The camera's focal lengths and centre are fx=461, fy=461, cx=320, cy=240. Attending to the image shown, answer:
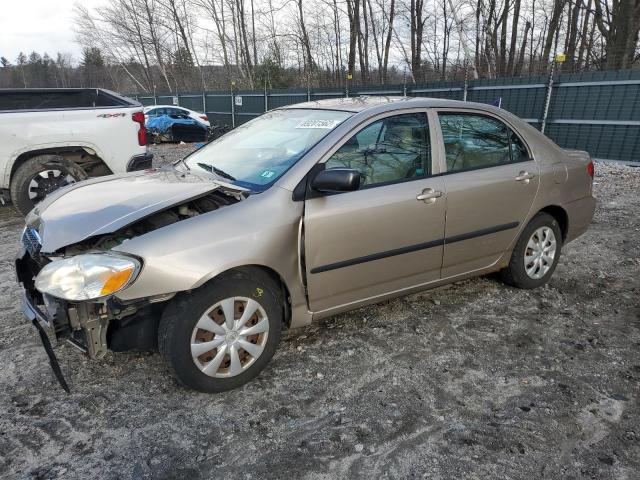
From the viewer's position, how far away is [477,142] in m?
3.61

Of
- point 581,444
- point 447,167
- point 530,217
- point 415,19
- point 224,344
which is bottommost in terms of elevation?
point 581,444

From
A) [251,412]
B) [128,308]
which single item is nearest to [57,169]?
[128,308]

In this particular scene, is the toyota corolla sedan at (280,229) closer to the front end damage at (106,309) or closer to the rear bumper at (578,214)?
the front end damage at (106,309)

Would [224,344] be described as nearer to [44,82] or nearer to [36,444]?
[36,444]

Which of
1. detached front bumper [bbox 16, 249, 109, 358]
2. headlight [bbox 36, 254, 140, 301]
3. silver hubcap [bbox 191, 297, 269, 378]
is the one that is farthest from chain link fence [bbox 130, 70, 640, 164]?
detached front bumper [bbox 16, 249, 109, 358]

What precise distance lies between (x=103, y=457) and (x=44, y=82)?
75.4 meters

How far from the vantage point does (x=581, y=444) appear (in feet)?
7.61

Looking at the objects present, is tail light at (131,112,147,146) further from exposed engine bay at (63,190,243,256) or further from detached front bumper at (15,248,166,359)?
exposed engine bay at (63,190,243,256)

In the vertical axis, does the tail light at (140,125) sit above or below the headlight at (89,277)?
above

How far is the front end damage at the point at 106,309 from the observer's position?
2.36 m

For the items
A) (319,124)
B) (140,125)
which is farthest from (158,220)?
(140,125)

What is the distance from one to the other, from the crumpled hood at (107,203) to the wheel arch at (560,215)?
280cm

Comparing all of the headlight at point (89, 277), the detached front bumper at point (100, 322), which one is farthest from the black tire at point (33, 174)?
the headlight at point (89, 277)

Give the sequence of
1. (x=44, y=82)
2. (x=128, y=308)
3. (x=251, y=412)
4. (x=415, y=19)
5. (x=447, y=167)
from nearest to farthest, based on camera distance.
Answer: (x=128, y=308) < (x=251, y=412) < (x=447, y=167) < (x=415, y=19) < (x=44, y=82)
